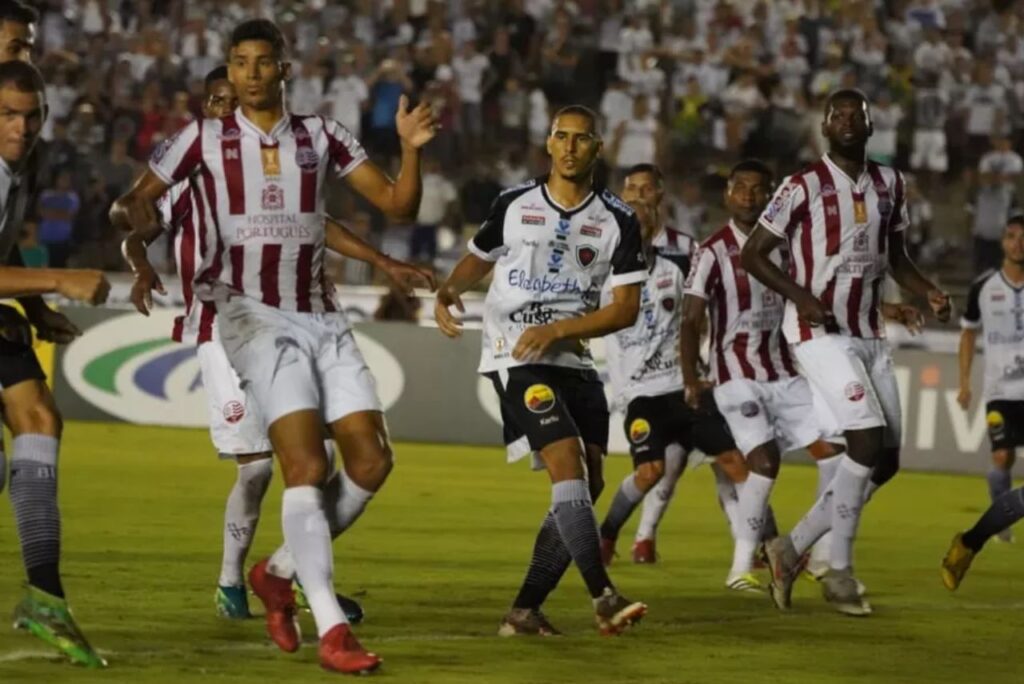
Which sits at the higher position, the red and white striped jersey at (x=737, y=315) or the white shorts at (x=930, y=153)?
the white shorts at (x=930, y=153)

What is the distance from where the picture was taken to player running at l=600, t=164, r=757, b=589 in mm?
12094

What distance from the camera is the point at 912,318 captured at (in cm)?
1040

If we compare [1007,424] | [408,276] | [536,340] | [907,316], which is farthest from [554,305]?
[1007,424]

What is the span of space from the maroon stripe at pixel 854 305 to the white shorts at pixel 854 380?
57 mm

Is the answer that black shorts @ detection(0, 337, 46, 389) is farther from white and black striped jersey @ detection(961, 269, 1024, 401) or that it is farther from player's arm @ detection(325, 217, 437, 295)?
white and black striped jersey @ detection(961, 269, 1024, 401)

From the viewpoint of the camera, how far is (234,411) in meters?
9.17

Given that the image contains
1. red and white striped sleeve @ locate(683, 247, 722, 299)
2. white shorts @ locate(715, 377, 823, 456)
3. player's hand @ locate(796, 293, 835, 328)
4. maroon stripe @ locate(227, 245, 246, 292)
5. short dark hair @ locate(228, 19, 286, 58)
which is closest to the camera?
short dark hair @ locate(228, 19, 286, 58)

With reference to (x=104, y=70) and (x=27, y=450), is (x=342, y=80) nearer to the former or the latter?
(x=104, y=70)

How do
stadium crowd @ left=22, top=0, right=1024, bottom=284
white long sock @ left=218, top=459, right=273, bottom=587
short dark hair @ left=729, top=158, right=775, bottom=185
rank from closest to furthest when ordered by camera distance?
white long sock @ left=218, top=459, right=273, bottom=587, short dark hair @ left=729, top=158, right=775, bottom=185, stadium crowd @ left=22, top=0, right=1024, bottom=284

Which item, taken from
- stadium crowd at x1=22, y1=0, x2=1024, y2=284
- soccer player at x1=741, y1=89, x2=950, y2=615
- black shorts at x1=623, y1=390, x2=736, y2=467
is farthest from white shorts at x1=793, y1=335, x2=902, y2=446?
stadium crowd at x1=22, y1=0, x2=1024, y2=284

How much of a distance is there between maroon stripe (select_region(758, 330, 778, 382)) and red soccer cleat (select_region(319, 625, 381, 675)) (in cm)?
471

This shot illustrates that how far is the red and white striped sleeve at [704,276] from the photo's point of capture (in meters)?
11.5

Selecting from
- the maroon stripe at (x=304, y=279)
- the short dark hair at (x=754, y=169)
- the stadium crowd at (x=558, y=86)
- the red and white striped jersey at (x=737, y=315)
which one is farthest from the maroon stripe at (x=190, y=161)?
the stadium crowd at (x=558, y=86)

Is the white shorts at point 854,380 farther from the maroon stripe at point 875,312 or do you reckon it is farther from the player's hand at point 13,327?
the player's hand at point 13,327
